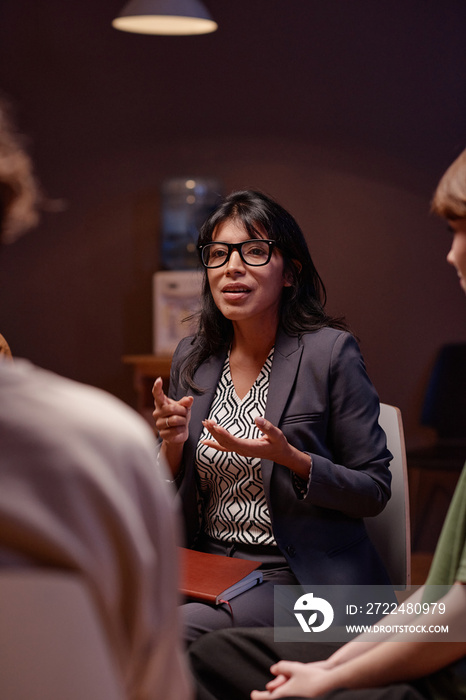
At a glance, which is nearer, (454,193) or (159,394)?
(454,193)

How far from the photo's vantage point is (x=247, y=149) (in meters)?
4.81

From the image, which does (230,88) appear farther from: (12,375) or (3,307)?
(12,375)

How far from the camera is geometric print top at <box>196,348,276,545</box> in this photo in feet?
6.52

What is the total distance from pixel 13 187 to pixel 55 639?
0.44 m

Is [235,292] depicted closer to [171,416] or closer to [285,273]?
[285,273]

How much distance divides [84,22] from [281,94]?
1.23m

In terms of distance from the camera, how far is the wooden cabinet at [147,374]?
14.5 ft

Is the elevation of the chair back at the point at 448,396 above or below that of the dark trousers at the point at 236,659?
below

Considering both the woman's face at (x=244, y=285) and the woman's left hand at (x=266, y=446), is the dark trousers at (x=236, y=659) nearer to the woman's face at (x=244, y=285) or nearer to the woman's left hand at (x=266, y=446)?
the woman's left hand at (x=266, y=446)

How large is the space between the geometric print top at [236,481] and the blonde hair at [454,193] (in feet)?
3.18

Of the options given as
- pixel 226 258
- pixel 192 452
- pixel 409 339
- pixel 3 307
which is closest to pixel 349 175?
pixel 409 339

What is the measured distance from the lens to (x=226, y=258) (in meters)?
2.22

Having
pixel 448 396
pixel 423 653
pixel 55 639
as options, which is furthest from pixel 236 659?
pixel 448 396

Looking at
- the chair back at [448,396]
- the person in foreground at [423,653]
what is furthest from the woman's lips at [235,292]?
the chair back at [448,396]
